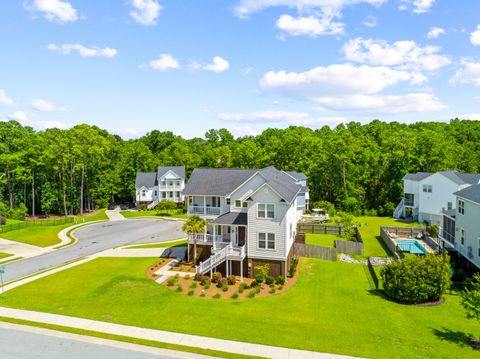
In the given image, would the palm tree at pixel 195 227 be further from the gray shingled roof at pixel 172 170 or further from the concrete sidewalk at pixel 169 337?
the gray shingled roof at pixel 172 170

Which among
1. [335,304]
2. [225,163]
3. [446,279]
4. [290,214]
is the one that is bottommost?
[335,304]

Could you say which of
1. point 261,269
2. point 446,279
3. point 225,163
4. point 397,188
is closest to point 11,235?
point 261,269

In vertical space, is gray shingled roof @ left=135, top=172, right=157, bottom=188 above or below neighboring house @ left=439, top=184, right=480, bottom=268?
above

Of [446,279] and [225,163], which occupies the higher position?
[225,163]

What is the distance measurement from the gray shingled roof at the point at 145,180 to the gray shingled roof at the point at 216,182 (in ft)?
135

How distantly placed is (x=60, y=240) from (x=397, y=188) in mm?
57550

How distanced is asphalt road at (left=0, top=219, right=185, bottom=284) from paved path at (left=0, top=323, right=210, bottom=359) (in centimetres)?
1293

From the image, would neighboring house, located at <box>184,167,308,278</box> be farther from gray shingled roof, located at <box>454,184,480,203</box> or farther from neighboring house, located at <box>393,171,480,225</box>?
neighboring house, located at <box>393,171,480,225</box>

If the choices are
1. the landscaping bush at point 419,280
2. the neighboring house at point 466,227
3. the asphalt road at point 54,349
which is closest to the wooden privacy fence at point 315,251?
the landscaping bush at point 419,280

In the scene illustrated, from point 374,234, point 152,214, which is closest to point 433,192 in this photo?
point 374,234

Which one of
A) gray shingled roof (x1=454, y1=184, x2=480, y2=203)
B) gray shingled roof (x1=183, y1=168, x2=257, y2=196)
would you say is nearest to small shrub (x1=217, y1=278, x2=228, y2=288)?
gray shingled roof (x1=183, y1=168, x2=257, y2=196)

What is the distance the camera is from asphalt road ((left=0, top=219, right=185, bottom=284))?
34.5 m

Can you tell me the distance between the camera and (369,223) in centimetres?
5638

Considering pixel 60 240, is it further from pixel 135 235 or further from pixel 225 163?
pixel 225 163
